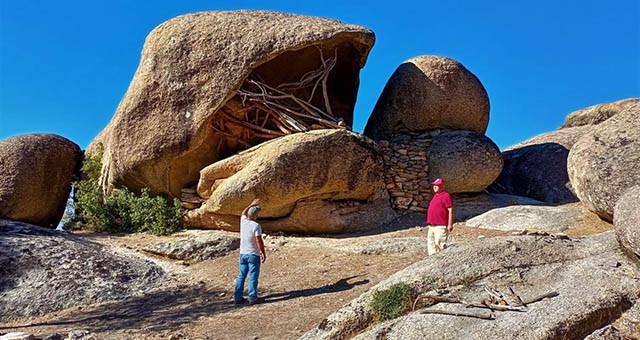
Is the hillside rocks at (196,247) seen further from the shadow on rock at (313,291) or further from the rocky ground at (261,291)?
the shadow on rock at (313,291)

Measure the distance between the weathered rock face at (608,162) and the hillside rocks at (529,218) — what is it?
A: 941 millimetres

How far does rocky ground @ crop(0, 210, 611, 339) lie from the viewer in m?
7.40

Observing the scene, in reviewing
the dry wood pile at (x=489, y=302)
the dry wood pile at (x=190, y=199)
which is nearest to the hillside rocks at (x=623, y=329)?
the dry wood pile at (x=489, y=302)

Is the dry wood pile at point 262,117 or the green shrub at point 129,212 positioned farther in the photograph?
the dry wood pile at point 262,117

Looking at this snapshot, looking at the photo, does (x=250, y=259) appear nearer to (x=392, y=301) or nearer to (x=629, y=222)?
(x=392, y=301)

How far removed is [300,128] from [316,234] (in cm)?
287

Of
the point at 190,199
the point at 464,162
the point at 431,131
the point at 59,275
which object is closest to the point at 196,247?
the point at 59,275

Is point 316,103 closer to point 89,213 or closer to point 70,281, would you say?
point 89,213

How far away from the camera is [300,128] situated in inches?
550

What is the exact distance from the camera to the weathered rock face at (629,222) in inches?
247

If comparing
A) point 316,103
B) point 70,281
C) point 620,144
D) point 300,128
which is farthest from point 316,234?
point 620,144

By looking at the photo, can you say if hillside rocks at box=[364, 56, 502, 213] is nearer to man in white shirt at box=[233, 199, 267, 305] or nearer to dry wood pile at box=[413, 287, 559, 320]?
man in white shirt at box=[233, 199, 267, 305]

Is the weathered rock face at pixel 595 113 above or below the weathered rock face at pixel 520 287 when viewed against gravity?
above

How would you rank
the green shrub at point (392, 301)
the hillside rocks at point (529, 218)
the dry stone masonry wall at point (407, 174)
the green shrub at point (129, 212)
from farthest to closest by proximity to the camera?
the dry stone masonry wall at point (407, 174)
the green shrub at point (129, 212)
the hillside rocks at point (529, 218)
the green shrub at point (392, 301)
